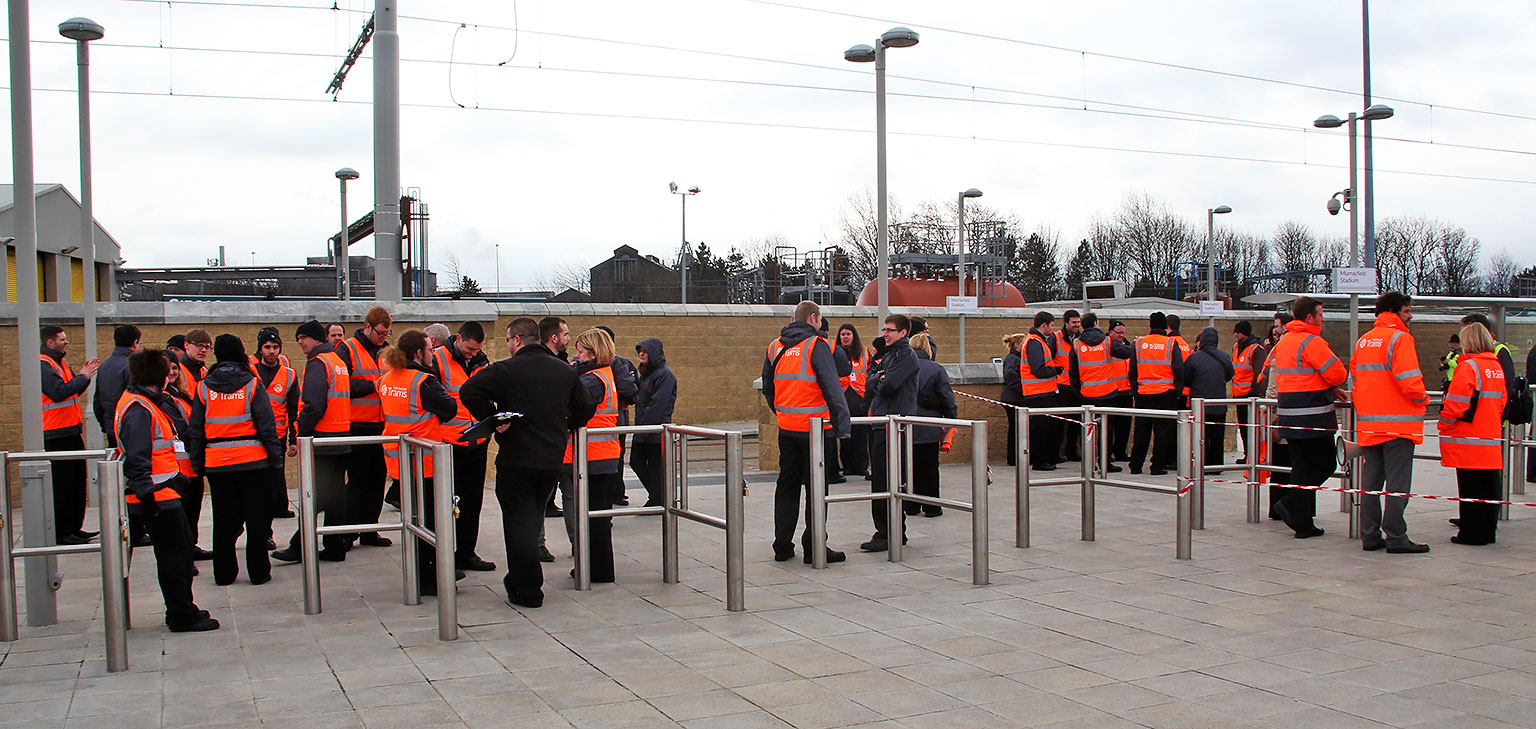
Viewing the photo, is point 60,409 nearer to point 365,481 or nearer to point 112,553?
point 365,481

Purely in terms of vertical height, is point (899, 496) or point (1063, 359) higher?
point (1063, 359)

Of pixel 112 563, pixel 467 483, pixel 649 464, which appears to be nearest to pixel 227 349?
pixel 467 483

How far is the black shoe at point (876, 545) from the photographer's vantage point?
8.53 metres

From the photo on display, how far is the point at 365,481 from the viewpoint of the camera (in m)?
7.96

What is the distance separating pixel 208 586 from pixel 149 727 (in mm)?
3260

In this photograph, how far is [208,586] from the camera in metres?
7.57

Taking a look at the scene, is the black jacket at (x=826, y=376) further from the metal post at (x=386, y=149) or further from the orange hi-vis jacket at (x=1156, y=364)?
the orange hi-vis jacket at (x=1156, y=364)

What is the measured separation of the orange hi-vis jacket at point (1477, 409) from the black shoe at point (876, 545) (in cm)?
419

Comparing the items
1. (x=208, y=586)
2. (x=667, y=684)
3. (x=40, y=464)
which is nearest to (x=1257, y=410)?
(x=667, y=684)

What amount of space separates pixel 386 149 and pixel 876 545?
6840mm

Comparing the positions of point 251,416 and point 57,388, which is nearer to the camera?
point 251,416

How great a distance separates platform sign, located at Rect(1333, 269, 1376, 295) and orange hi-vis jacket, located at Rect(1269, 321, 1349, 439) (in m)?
10.6

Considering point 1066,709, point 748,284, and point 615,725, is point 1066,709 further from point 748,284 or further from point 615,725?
point 748,284

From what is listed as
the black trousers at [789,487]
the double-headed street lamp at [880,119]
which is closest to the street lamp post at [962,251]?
the double-headed street lamp at [880,119]
